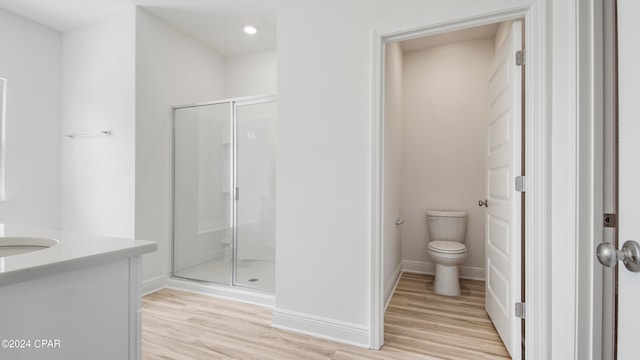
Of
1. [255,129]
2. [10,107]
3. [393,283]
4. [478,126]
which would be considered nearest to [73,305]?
[255,129]

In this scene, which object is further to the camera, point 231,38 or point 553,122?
point 231,38

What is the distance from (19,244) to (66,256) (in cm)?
55

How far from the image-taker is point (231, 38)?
344cm

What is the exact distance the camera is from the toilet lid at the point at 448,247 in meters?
2.70

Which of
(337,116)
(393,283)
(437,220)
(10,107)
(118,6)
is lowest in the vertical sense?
(393,283)

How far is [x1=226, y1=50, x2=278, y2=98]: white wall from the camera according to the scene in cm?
372

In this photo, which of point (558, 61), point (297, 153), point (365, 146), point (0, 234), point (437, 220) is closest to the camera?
point (0, 234)

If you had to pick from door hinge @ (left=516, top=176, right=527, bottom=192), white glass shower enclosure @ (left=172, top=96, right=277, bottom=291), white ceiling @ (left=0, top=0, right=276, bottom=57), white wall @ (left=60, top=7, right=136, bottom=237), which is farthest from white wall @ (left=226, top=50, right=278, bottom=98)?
door hinge @ (left=516, top=176, right=527, bottom=192)

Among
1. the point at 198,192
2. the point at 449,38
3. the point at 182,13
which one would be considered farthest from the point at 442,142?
the point at 182,13

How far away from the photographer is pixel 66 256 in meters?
0.81

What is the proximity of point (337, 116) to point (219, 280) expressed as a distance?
6.59 feet

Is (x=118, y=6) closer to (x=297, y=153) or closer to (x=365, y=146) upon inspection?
(x=297, y=153)
